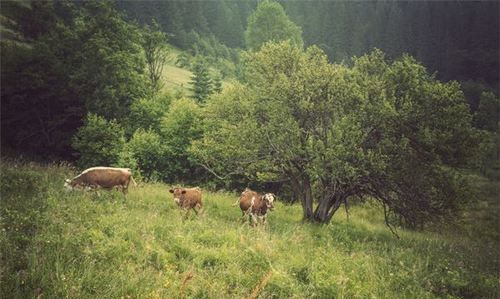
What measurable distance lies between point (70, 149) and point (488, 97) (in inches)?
3085

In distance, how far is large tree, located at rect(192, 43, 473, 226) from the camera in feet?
52.5

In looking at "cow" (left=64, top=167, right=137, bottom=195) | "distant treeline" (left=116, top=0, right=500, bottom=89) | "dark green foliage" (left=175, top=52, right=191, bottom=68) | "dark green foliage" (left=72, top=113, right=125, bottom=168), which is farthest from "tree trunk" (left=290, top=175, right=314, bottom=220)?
"distant treeline" (left=116, top=0, right=500, bottom=89)

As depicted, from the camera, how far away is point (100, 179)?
1634 centimetres

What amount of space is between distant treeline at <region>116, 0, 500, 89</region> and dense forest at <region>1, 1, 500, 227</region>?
6930 cm

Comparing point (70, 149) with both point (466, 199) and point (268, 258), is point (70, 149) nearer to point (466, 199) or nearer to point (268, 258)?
point (268, 258)

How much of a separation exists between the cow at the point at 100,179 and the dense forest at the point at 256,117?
149 inches

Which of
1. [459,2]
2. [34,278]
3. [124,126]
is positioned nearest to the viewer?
[34,278]

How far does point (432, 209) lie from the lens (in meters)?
16.3

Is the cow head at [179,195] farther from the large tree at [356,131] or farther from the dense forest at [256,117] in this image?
the dense forest at [256,117]

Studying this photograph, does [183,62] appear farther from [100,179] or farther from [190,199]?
[190,199]

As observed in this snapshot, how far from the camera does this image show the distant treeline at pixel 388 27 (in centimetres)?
11144

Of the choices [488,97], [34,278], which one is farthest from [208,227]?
[488,97]

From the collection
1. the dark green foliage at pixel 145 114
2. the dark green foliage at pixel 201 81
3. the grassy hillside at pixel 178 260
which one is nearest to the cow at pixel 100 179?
the grassy hillside at pixel 178 260

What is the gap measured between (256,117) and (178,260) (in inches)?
398
